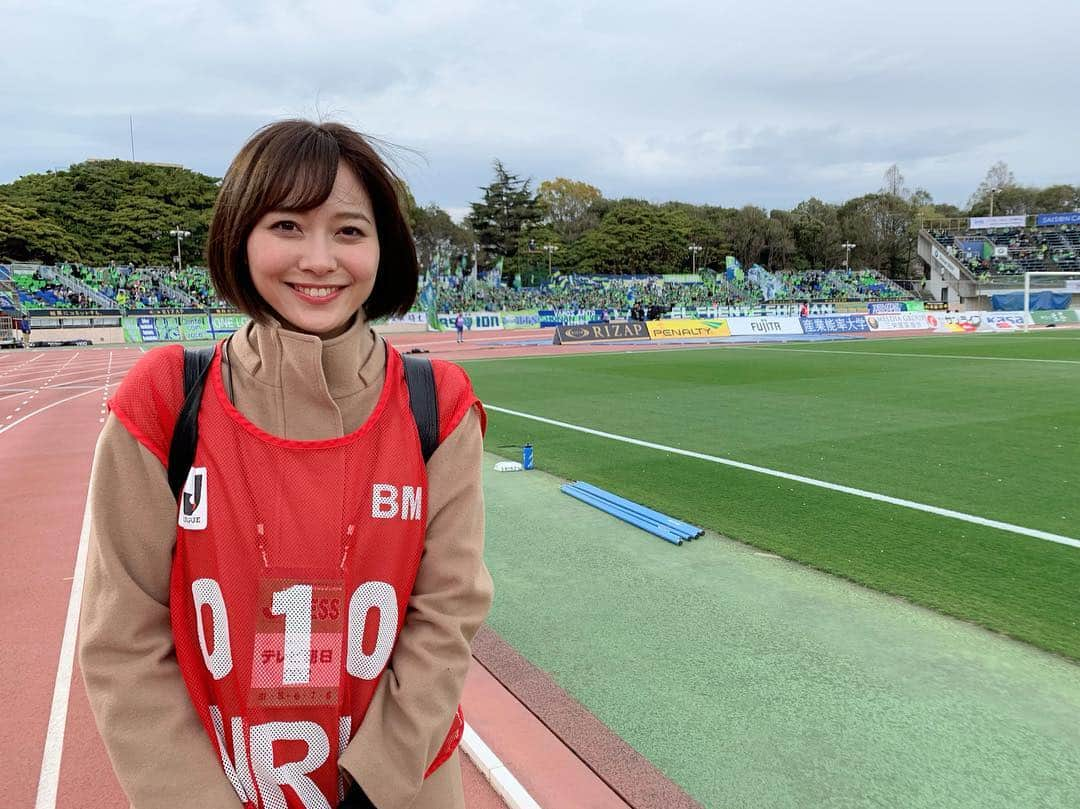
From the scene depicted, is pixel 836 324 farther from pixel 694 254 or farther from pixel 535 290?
pixel 694 254

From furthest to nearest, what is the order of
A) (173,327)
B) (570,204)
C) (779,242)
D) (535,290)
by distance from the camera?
(570,204) < (779,242) < (535,290) < (173,327)

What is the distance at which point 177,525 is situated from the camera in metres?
1.29

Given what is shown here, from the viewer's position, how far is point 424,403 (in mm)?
1441

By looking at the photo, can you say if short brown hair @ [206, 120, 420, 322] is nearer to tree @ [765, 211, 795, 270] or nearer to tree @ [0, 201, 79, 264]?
tree @ [0, 201, 79, 264]

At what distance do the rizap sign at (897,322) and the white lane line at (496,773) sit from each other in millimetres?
38162

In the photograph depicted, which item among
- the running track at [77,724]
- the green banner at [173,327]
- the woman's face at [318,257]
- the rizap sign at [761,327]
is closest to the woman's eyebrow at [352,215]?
the woman's face at [318,257]

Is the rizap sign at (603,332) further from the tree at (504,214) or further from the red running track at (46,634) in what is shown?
the tree at (504,214)

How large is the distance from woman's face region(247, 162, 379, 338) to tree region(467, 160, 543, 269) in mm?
74762

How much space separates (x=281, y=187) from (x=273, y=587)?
2.42 ft

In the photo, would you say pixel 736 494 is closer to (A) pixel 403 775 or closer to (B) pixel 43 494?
(A) pixel 403 775

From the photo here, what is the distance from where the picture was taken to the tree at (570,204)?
87062 mm

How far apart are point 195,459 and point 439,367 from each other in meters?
0.52

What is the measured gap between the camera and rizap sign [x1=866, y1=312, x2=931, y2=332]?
36938 millimetres

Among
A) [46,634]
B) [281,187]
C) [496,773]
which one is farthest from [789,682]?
[46,634]
